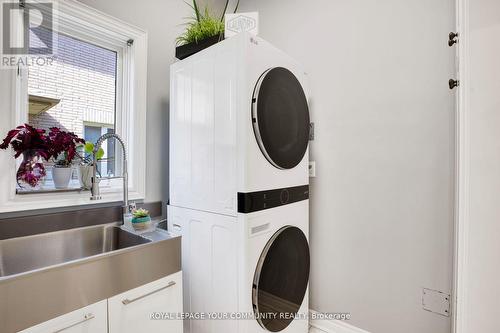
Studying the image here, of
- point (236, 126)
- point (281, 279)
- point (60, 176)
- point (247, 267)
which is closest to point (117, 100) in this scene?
point (60, 176)

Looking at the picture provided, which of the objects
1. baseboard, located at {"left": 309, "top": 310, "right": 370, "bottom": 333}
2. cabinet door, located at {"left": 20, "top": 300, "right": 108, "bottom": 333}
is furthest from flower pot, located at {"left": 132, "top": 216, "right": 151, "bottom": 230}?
baseboard, located at {"left": 309, "top": 310, "right": 370, "bottom": 333}

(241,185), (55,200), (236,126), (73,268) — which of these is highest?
(236,126)

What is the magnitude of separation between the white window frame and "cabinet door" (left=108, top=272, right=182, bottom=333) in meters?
0.71

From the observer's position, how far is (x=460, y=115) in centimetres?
96

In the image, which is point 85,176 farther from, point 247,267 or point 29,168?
point 247,267

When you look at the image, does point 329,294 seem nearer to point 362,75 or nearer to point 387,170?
point 387,170

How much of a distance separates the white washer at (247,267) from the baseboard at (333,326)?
254mm

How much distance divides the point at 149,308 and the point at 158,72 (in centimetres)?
158

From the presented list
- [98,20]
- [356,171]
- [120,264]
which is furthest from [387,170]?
[98,20]

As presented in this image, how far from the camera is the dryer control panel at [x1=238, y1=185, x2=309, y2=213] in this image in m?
1.22

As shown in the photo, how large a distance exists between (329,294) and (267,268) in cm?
82

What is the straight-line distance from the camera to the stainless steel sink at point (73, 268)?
2.71 feet

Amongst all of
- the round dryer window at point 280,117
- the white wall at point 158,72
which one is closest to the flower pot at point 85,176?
the white wall at point 158,72

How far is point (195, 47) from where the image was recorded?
1.51m
